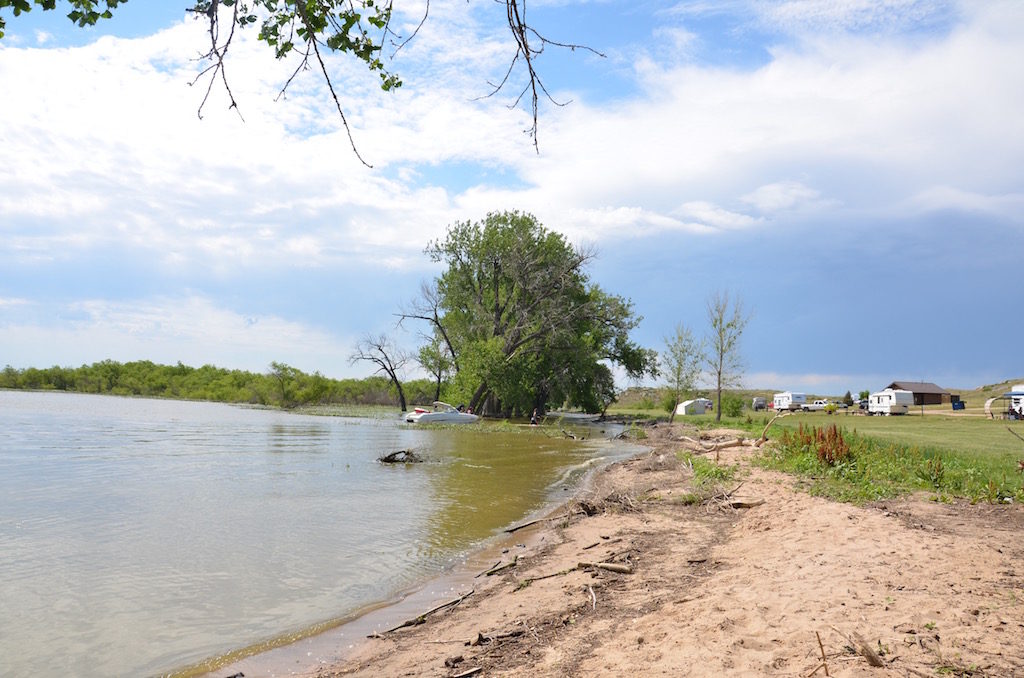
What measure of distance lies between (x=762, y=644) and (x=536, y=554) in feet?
15.8

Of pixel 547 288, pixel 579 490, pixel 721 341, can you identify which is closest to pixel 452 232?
pixel 547 288

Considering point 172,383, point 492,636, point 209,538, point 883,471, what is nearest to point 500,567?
point 492,636

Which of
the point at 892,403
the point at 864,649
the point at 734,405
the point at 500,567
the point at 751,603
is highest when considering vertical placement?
the point at 892,403

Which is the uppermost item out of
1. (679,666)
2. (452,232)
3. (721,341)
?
(452,232)

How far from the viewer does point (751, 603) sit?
5.21 metres

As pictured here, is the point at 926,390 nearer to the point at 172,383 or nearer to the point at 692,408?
the point at 692,408

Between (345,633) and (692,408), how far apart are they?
63060 millimetres

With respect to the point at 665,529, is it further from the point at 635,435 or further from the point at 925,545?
the point at 635,435

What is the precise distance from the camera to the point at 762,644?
437 centimetres

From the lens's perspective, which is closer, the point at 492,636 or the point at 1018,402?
the point at 492,636

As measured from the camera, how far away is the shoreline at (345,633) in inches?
222

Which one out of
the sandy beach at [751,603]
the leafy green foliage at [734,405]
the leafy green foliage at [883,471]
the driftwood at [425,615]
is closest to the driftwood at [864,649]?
the sandy beach at [751,603]

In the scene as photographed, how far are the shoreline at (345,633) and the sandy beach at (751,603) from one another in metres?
0.15

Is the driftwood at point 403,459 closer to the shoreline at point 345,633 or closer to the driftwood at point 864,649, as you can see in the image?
the shoreline at point 345,633
